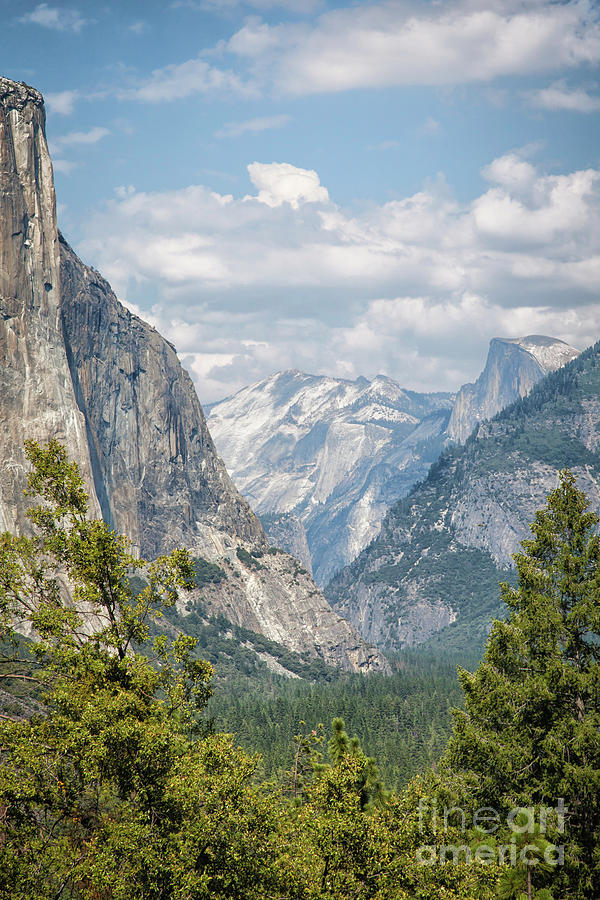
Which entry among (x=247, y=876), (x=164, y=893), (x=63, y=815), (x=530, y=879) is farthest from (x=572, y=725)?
(x=63, y=815)

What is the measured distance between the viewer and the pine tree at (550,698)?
3897 cm

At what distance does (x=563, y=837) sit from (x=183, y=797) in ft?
59.9

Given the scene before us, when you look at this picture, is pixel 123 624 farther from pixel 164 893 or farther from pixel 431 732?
pixel 431 732

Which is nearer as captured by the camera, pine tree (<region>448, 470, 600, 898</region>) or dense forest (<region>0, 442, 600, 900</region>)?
dense forest (<region>0, 442, 600, 900</region>)

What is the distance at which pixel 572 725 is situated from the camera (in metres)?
39.8

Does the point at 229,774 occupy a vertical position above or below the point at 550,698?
below

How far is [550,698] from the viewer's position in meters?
40.6

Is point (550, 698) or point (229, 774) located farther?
point (550, 698)

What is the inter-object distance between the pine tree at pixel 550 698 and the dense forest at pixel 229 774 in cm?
10

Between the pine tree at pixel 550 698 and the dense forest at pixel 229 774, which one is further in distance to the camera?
the pine tree at pixel 550 698

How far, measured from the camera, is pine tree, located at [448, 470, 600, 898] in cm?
3897

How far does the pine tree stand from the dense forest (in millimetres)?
101

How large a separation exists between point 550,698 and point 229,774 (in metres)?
16.5

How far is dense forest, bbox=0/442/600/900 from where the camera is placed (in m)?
30.9
